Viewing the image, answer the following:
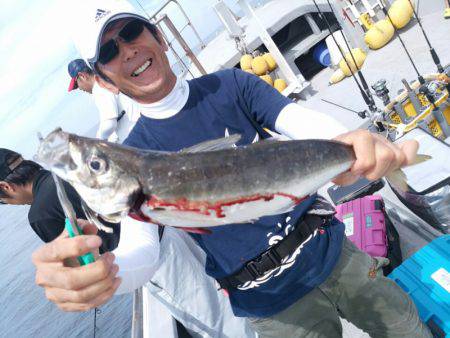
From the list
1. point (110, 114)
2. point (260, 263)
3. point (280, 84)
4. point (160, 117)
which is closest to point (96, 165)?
point (160, 117)

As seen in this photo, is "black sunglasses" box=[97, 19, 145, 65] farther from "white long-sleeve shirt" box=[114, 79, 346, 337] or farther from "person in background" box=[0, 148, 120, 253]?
"person in background" box=[0, 148, 120, 253]

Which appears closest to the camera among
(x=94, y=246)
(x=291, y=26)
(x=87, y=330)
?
(x=94, y=246)

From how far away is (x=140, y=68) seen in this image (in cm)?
253

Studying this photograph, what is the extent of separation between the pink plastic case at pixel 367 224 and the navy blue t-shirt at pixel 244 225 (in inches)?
76.0

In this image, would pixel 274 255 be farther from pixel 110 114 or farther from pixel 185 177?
pixel 110 114

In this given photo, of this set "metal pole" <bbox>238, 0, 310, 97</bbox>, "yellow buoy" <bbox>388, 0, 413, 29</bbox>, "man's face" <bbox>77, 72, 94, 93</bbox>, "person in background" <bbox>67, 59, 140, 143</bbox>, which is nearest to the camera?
"person in background" <bbox>67, 59, 140, 143</bbox>

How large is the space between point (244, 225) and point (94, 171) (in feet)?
4.07

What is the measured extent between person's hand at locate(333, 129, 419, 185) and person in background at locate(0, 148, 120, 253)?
2687 mm

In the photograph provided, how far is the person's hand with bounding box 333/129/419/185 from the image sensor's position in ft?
6.63

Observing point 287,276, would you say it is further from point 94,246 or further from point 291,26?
point 291,26

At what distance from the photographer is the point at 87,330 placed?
13.4m

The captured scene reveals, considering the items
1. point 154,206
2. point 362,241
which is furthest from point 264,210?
point 362,241

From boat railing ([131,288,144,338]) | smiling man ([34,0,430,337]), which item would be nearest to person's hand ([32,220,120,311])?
smiling man ([34,0,430,337])

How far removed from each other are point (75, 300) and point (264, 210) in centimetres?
110
